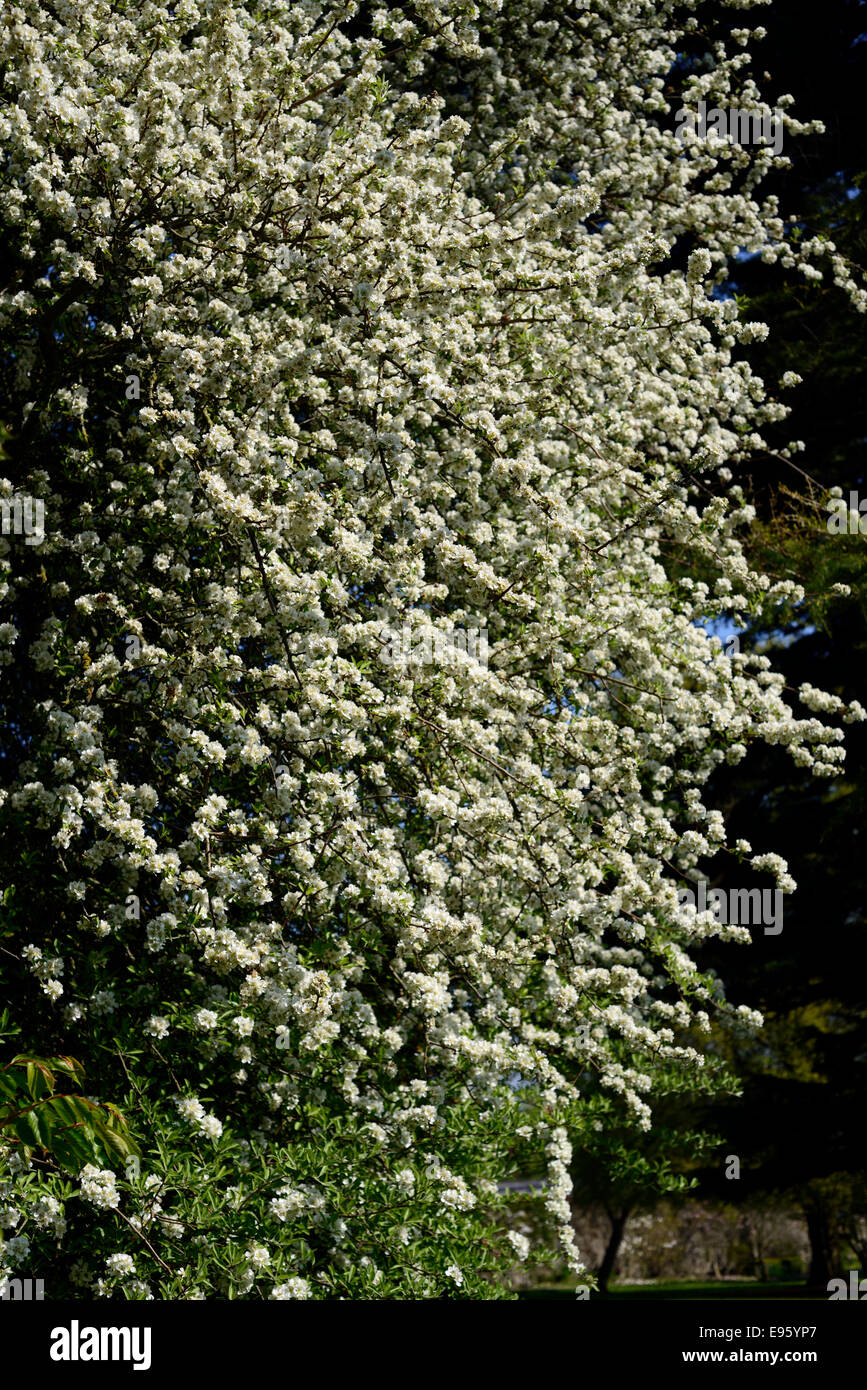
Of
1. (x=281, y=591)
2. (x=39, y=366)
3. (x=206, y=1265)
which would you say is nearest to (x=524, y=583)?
(x=281, y=591)

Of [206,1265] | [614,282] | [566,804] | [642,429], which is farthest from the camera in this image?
[642,429]

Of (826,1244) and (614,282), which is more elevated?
(614,282)

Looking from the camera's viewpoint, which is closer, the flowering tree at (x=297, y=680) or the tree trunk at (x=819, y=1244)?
the flowering tree at (x=297, y=680)

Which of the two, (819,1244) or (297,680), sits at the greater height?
(297,680)

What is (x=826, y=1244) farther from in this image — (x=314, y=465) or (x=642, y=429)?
Answer: (x=314, y=465)

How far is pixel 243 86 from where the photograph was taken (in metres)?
5.55

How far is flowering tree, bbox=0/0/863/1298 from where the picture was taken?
465cm

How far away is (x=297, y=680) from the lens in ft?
15.9

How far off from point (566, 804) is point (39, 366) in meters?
3.39

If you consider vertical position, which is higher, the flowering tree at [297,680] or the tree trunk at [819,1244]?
the flowering tree at [297,680]

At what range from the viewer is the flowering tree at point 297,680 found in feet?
15.3

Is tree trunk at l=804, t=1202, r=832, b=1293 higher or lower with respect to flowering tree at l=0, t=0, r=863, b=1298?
lower

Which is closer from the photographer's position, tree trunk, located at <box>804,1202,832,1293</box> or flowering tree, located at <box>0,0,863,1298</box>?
flowering tree, located at <box>0,0,863,1298</box>

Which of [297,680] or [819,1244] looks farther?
[819,1244]
